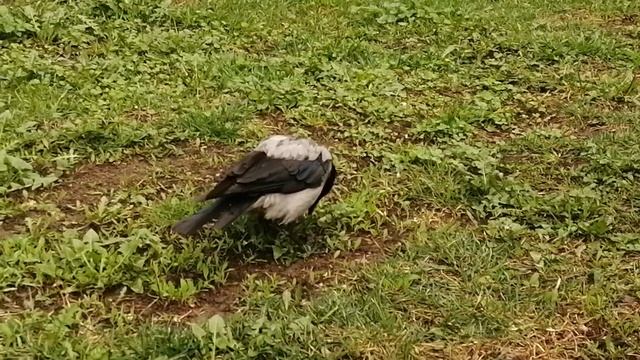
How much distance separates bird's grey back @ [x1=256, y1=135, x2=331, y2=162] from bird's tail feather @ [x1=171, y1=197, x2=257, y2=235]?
0.29 metres

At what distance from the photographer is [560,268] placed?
3.94 m

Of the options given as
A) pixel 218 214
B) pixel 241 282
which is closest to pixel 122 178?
pixel 218 214

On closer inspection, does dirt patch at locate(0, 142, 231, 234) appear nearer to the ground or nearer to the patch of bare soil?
the ground

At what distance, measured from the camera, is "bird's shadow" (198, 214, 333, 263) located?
156 inches

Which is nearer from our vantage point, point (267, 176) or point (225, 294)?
point (225, 294)

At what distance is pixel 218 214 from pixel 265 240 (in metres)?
0.33

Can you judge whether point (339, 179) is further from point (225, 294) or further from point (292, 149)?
point (225, 294)

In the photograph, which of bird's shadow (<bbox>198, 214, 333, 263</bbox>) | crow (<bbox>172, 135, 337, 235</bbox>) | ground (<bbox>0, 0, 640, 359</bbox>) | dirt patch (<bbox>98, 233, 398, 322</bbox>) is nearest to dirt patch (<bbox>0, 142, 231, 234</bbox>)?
ground (<bbox>0, 0, 640, 359</bbox>)

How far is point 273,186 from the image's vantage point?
392 centimetres

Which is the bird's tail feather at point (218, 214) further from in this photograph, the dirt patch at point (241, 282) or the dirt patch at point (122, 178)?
the dirt patch at point (122, 178)

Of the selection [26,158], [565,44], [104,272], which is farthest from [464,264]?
[565,44]

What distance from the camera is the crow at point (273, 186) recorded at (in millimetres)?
3799

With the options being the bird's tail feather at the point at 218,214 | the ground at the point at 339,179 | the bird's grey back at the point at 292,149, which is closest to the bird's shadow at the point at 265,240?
the ground at the point at 339,179

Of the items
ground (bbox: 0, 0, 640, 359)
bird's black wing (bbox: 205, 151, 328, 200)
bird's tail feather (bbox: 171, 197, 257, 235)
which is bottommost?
ground (bbox: 0, 0, 640, 359)
